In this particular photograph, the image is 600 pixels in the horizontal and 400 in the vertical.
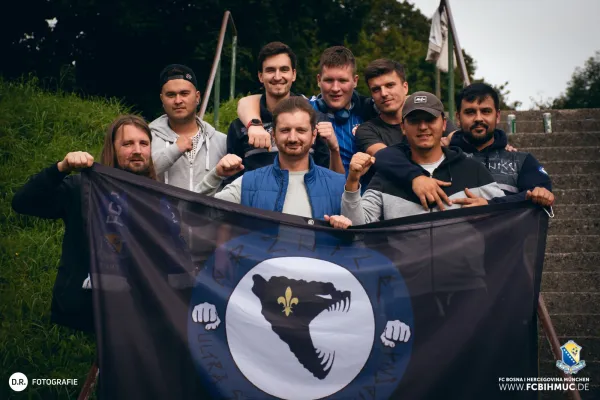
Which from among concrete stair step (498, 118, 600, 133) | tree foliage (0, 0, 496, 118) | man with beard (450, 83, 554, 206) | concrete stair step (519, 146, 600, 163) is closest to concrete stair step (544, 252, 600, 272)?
concrete stair step (519, 146, 600, 163)

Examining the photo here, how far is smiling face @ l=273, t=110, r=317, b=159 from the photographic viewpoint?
4523 mm

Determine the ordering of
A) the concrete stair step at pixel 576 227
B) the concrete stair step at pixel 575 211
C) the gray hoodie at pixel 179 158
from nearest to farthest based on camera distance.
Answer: the gray hoodie at pixel 179 158, the concrete stair step at pixel 576 227, the concrete stair step at pixel 575 211

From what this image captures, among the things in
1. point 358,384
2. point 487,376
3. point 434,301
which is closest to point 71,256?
point 358,384

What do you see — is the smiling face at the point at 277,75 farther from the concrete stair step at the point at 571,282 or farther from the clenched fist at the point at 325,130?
the concrete stair step at the point at 571,282

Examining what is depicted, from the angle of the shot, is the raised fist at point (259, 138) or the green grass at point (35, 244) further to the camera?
the green grass at point (35, 244)

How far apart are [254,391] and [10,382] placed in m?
2.42

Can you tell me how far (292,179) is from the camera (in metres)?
4.57

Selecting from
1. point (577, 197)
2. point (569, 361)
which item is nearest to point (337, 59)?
point (569, 361)

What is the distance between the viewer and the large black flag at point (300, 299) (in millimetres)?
4090

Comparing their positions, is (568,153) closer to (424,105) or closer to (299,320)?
(424,105)

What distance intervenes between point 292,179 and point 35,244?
3.84 m

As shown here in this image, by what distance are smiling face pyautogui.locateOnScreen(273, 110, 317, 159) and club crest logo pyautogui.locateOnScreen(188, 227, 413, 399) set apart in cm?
49

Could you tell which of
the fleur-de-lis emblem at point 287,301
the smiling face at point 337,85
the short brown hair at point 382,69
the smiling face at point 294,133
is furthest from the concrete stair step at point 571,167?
the fleur-de-lis emblem at point 287,301

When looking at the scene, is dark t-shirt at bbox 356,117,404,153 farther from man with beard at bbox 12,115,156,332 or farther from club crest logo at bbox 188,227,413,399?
man with beard at bbox 12,115,156,332
